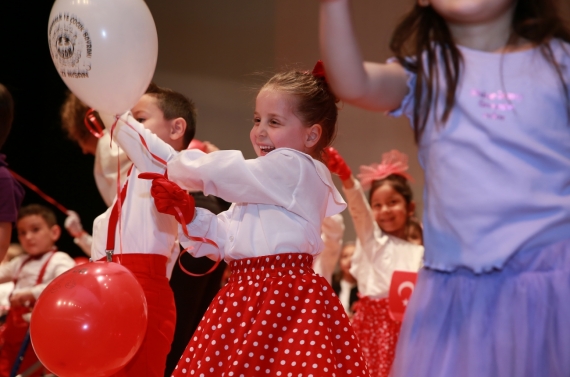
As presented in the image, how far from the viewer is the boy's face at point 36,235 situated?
4.48 meters

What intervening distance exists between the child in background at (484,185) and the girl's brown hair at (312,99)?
32.9 inches

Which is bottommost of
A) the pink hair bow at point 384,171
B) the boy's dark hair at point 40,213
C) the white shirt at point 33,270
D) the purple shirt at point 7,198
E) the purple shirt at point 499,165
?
the white shirt at point 33,270

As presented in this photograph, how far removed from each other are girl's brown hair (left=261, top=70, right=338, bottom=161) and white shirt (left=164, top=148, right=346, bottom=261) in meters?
0.17

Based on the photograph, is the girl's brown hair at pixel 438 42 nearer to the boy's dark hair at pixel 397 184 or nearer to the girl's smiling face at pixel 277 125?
the girl's smiling face at pixel 277 125

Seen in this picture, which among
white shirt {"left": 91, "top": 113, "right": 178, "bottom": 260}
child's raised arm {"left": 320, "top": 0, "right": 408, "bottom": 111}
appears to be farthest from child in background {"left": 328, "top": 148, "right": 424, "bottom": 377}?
child's raised arm {"left": 320, "top": 0, "right": 408, "bottom": 111}

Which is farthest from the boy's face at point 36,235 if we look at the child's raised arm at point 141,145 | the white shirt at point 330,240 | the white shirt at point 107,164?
the child's raised arm at point 141,145

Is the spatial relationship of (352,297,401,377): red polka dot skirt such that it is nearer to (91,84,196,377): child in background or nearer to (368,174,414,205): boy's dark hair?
(368,174,414,205): boy's dark hair

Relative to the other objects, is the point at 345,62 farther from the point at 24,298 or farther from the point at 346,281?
the point at 346,281

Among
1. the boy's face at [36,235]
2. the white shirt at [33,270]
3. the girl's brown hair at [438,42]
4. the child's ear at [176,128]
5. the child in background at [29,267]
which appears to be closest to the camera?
the girl's brown hair at [438,42]

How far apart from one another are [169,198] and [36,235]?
2829 mm

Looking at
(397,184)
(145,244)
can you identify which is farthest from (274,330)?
(397,184)

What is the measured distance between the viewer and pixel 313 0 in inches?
193

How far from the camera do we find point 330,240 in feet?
13.1

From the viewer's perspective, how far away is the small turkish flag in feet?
12.1
